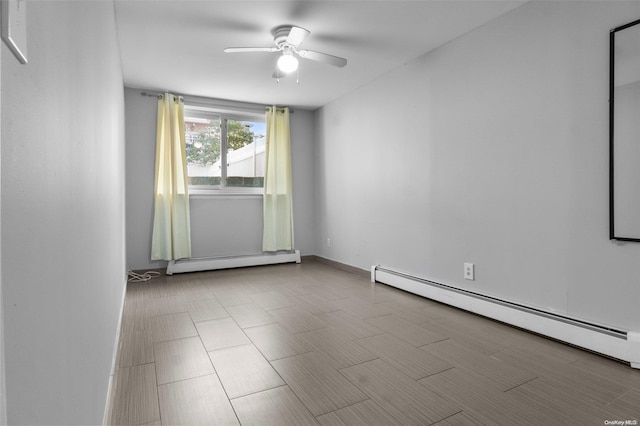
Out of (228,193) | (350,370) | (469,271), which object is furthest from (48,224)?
(228,193)

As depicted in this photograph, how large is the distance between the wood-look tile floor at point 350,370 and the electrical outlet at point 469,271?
0.97 feet

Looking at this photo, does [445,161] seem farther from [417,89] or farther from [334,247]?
[334,247]

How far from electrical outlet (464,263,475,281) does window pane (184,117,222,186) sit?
133 inches

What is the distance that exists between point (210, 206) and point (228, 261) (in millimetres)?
772

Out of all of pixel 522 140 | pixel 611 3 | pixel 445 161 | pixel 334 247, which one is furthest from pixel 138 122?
pixel 611 3

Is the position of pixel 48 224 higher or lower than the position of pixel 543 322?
higher

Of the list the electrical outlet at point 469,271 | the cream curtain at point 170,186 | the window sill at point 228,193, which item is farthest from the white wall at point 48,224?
the window sill at point 228,193

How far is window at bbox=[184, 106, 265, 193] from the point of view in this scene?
4.70 metres

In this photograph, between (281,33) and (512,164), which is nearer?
(512,164)

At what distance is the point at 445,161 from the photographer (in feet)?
10.0

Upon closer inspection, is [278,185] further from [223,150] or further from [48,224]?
[48,224]

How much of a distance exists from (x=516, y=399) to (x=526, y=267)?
112 centimetres

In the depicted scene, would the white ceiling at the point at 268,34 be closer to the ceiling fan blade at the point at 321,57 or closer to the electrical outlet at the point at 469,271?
the ceiling fan blade at the point at 321,57

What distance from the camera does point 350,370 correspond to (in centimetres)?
185
